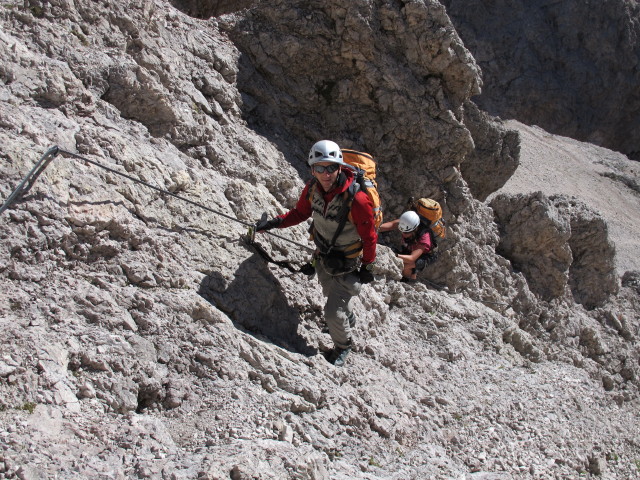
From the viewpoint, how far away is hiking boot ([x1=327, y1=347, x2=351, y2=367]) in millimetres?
5676

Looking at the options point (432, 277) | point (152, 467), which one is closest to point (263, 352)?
point (152, 467)

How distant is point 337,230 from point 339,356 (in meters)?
1.25

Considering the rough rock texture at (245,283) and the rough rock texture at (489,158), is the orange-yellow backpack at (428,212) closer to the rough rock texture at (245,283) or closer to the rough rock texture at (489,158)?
the rough rock texture at (245,283)

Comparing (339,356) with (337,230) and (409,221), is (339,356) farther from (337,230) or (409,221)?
(409,221)

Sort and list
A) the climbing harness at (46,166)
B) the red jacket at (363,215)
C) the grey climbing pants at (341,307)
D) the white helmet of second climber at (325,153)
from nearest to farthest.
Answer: the climbing harness at (46,166)
the white helmet of second climber at (325,153)
the red jacket at (363,215)
the grey climbing pants at (341,307)

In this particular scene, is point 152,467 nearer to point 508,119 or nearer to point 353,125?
point 353,125

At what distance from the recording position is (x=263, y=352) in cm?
493

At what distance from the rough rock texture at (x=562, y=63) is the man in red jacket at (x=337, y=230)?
27053 mm

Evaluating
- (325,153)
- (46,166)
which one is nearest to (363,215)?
(325,153)

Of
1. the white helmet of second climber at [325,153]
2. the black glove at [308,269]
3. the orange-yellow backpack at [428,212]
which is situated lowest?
the black glove at [308,269]

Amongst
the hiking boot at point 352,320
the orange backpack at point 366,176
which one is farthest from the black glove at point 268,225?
the hiking boot at point 352,320

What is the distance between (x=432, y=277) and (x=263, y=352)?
4781 mm

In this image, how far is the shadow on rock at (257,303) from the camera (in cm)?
525

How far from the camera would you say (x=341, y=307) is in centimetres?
568
